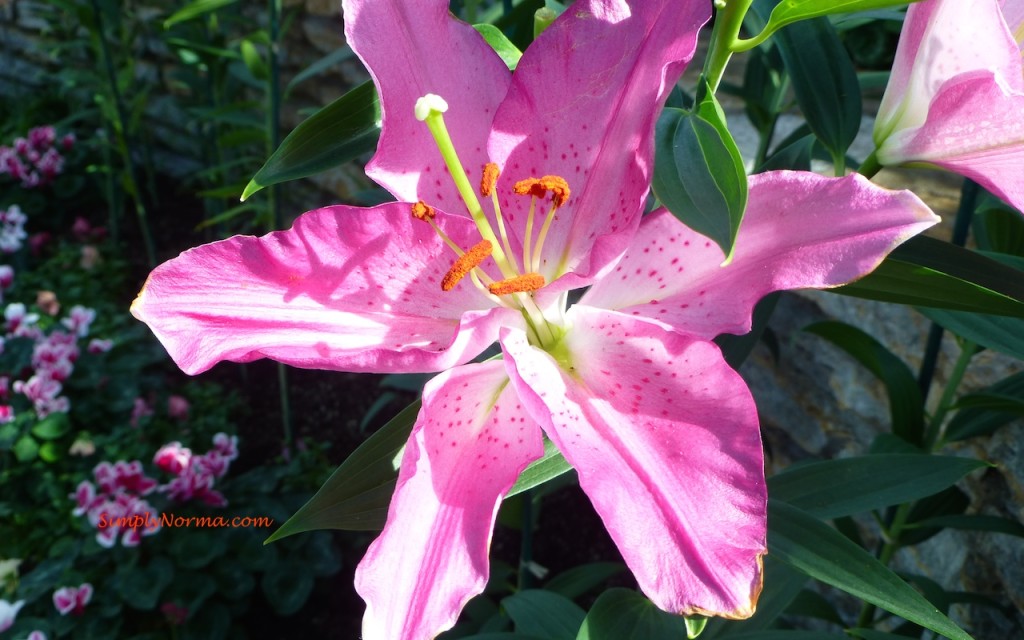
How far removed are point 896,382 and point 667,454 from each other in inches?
23.7

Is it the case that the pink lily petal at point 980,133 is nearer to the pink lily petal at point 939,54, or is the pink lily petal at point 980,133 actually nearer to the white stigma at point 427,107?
the pink lily petal at point 939,54

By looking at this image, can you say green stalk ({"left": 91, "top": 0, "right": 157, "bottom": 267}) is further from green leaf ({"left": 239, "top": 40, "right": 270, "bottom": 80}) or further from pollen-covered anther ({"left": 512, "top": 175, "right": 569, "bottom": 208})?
pollen-covered anther ({"left": 512, "top": 175, "right": 569, "bottom": 208})

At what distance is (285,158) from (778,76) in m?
0.76

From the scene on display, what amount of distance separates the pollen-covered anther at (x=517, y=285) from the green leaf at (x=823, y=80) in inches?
12.0

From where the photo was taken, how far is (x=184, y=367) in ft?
1.51

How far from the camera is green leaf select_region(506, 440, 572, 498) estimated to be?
1.95 ft

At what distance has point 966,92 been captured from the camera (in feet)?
1.60

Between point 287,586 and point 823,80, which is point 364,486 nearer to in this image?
point 823,80

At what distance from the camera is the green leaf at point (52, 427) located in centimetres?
184

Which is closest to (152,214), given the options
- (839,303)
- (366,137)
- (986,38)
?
(839,303)

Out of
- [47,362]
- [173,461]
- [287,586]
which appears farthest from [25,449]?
[287,586]

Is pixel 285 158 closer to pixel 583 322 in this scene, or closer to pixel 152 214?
pixel 583 322

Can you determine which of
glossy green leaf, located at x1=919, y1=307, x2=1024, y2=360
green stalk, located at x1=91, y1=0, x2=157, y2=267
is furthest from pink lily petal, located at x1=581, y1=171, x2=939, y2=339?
green stalk, located at x1=91, y1=0, x2=157, y2=267

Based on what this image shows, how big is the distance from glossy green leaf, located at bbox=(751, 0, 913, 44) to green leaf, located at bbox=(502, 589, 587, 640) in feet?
2.02
